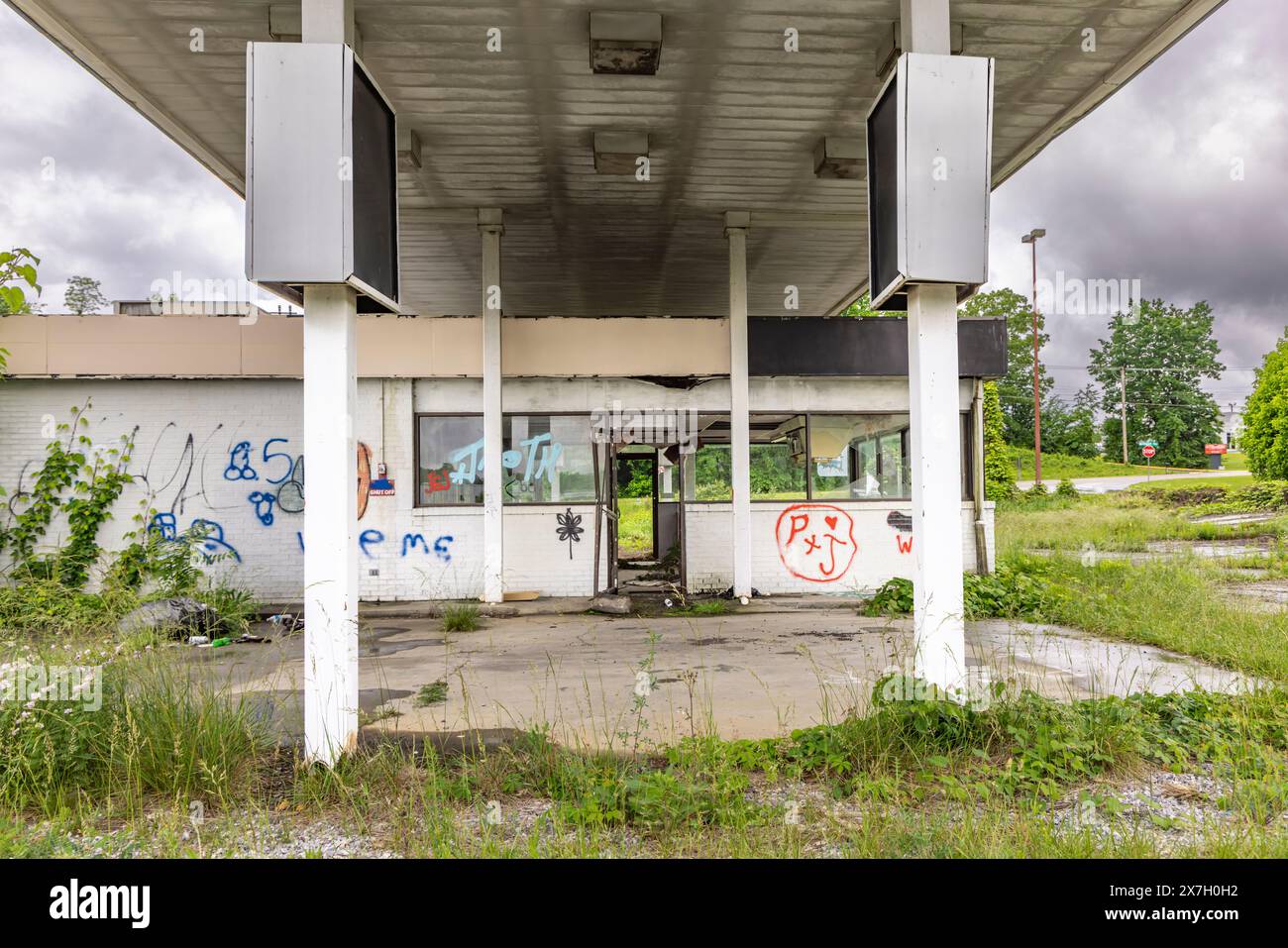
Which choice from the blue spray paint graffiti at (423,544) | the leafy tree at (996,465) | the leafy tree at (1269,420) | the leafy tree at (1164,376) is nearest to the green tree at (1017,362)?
the leafy tree at (1164,376)

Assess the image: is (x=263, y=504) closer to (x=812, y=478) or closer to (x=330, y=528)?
(x=330, y=528)

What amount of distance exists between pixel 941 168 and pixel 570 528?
7.50 meters

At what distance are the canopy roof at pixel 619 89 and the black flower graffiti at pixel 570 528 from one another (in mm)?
4339

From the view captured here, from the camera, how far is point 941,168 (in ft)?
14.8

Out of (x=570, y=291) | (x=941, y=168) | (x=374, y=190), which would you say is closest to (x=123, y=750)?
(x=374, y=190)

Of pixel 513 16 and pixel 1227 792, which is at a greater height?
pixel 513 16

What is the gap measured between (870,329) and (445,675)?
7877mm

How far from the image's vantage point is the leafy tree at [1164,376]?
6156 centimetres

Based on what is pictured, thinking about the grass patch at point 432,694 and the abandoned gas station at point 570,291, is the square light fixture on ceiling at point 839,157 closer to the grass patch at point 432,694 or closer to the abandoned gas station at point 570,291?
the abandoned gas station at point 570,291

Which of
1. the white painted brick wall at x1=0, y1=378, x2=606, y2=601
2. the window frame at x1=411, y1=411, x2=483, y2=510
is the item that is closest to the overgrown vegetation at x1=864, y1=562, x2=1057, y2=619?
the white painted brick wall at x1=0, y1=378, x2=606, y2=601
